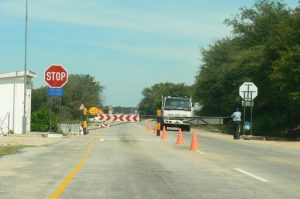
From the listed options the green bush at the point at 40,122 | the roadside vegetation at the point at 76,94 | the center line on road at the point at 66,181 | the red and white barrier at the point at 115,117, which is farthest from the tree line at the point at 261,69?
the roadside vegetation at the point at 76,94

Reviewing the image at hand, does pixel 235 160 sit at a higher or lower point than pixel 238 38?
lower

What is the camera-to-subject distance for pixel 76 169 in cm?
1495

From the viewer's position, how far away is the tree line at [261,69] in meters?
38.0

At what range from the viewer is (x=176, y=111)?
154 feet

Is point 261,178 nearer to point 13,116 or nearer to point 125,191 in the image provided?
point 125,191

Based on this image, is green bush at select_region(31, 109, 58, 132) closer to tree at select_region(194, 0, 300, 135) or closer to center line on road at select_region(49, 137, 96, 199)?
tree at select_region(194, 0, 300, 135)

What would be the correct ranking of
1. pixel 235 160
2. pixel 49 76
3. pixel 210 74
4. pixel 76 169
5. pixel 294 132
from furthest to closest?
1. pixel 210 74
2. pixel 294 132
3. pixel 49 76
4. pixel 235 160
5. pixel 76 169

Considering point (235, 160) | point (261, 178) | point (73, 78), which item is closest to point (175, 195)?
point (261, 178)

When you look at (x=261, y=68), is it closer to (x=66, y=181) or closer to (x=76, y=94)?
(x=66, y=181)

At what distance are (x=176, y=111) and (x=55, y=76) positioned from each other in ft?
48.8

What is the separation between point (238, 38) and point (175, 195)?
188ft

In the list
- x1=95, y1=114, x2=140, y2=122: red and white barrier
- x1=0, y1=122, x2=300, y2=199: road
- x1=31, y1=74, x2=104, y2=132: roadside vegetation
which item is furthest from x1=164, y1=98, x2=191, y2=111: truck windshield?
x1=31, y1=74, x2=104, y2=132: roadside vegetation

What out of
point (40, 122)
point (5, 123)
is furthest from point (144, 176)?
point (40, 122)

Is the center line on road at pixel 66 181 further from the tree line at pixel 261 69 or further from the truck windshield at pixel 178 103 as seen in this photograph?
the truck windshield at pixel 178 103
